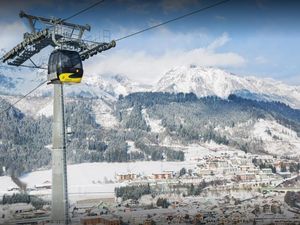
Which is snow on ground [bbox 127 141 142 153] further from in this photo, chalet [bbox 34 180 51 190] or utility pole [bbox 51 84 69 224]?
utility pole [bbox 51 84 69 224]

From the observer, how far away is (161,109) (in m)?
97.8

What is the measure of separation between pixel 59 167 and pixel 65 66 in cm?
144

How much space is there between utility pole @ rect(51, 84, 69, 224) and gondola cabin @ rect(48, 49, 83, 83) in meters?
0.37

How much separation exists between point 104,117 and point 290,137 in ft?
120

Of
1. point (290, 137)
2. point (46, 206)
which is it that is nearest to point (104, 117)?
point (290, 137)

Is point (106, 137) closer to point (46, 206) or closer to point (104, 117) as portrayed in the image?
point (104, 117)

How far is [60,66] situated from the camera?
6293mm

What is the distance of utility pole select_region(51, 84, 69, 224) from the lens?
6.67 meters

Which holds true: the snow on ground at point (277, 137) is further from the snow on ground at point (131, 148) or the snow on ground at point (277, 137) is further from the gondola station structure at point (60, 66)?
the gondola station structure at point (60, 66)

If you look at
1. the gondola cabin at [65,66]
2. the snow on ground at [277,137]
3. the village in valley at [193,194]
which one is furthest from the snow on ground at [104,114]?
the gondola cabin at [65,66]

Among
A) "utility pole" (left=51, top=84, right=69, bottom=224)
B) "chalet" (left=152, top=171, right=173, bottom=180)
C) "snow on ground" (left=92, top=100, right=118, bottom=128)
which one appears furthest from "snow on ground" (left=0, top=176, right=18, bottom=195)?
"utility pole" (left=51, top=84, right=69, bottom=224)

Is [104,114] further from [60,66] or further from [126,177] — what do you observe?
[60,66]

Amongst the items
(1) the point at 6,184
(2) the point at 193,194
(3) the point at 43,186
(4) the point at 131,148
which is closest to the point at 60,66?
(2) the point at 193,194

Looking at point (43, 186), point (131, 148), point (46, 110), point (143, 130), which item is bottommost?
point (43, 186)
